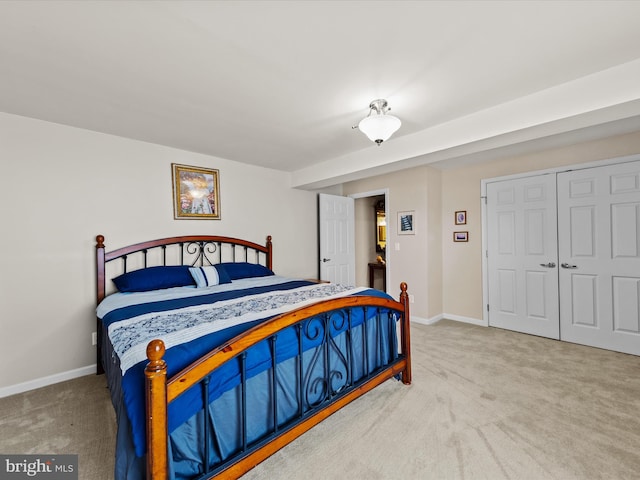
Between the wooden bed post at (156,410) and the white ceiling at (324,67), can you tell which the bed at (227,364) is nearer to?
the wooden bed post at (156,410)

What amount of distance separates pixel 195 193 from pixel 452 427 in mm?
3520

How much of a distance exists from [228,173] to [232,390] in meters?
3.13

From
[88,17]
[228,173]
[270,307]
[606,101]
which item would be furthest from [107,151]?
[606,101]

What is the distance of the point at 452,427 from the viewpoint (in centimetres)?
191

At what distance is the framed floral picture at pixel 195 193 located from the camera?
349 cm

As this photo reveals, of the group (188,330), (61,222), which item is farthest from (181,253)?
(188,330)

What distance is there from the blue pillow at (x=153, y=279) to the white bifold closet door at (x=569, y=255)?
3.97 metres

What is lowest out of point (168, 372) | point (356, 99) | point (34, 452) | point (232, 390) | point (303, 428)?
point (34, 452)

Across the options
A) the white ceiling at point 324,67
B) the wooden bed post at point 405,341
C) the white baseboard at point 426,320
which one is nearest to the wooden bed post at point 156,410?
the white ceiling at point 324,67

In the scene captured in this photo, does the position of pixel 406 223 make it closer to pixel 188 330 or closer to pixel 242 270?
pixel 242 270

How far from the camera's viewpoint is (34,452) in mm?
1754

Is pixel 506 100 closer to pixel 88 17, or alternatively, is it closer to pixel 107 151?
pixel 88 17

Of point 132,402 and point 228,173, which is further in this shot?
point 228,173

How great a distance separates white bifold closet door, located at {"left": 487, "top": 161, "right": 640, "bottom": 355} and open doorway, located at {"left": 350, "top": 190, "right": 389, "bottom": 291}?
2.14 m
